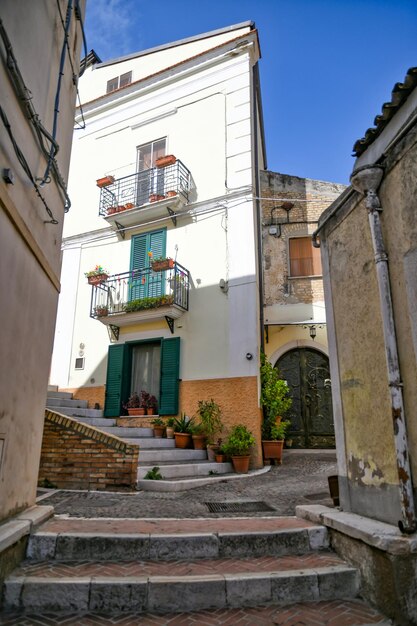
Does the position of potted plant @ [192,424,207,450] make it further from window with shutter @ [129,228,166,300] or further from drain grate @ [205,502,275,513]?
drain grate @ [205,502,275,513]

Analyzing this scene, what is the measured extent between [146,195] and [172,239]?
182 cm

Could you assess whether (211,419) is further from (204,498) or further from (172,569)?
(172,569)

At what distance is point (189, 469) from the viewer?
8.19 m

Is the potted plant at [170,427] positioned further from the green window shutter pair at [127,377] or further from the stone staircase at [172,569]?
the stone staircase at [172,569]

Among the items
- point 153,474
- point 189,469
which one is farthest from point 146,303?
point 153,474

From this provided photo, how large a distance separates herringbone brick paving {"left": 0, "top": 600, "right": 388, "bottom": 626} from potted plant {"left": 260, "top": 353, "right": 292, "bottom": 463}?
7007mm

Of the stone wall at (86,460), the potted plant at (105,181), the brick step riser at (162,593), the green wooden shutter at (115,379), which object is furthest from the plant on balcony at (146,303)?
the brick step riser at (162,593)

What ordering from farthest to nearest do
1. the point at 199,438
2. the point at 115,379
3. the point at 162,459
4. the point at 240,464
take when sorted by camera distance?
the point at 115,379 → the point at 199,438 → the point at 240,464 → the point at 162,459

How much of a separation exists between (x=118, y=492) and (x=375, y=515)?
4181 millimetres

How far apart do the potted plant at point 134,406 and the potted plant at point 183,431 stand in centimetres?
126

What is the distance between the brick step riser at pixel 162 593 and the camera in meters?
3.01

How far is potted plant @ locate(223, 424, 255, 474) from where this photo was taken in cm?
903

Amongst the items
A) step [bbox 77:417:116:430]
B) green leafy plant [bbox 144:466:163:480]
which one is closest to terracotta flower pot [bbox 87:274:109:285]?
step [bbox 77:417:116:430]

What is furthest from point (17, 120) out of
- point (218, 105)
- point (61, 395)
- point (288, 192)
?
point (288, 192)
